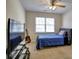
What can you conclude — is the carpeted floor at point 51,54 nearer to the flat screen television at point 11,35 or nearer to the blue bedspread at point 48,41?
the blue bedspread at point 48,41

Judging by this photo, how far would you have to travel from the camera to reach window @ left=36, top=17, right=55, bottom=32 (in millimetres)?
8227

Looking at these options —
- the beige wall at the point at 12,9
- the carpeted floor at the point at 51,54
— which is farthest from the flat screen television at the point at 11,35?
the carpeted floor at the point at 51,54

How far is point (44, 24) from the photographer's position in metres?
8.35

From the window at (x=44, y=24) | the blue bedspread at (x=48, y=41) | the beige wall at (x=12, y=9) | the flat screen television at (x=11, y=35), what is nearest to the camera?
the flat screen television at (x=11, y=35)

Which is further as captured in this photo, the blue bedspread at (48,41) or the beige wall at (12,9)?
the blue bedspread at (48,41)

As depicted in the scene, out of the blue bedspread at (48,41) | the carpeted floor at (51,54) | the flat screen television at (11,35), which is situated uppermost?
the flat screen television at (11,35)

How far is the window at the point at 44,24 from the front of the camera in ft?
27.0

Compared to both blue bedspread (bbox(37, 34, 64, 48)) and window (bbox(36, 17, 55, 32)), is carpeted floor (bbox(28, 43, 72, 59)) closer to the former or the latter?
blue bedspread (bbox(37, 34, 64, 48))

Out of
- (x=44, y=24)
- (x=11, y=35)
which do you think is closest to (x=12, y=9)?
(x=11, y=35)

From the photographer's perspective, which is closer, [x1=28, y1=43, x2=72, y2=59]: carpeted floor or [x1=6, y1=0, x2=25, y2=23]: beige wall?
[x1=6, y1=0, x2=25, y2=23]: beige wall

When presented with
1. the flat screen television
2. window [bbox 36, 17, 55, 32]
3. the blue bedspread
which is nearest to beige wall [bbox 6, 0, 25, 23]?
the flat screen television

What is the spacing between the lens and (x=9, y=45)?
1.97 metres
